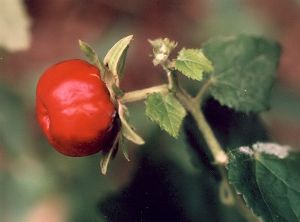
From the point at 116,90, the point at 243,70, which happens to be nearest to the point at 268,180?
the point at 243,70

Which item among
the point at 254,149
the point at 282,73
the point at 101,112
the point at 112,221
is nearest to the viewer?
the point at 101,112

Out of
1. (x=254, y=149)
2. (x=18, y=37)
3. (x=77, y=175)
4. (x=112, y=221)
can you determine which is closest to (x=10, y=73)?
(x=18, y=37)

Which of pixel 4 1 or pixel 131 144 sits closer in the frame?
pixel 131 144

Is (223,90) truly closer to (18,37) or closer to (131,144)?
(131,144)

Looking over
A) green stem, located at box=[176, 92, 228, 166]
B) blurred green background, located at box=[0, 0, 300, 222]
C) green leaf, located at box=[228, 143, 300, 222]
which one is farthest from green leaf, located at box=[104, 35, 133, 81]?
blurred green background, located at box=[0, 0, 300, 222]

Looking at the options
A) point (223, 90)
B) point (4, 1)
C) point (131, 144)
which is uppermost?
point (223, 90)

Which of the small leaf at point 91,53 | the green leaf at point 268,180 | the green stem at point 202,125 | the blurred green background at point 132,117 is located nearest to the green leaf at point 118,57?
the small leaf at point 91,53
